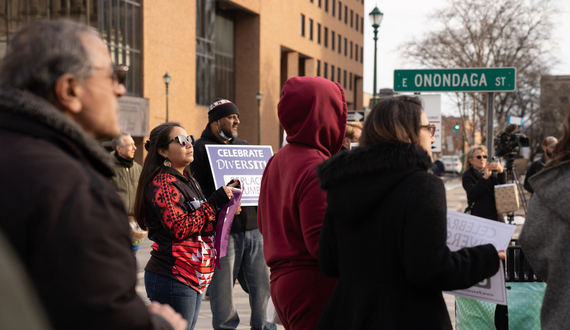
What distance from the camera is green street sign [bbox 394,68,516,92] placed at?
8.08 metres

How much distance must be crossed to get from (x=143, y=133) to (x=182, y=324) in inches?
1140

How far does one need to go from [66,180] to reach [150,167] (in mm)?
2529

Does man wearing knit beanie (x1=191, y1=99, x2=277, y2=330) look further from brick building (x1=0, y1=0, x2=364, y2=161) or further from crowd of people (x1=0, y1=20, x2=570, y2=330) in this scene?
brick building (x1=0, y1=0, x2=364, y2=161)

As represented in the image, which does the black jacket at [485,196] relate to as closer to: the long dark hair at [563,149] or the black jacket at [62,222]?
the long dark hair at [563,149]

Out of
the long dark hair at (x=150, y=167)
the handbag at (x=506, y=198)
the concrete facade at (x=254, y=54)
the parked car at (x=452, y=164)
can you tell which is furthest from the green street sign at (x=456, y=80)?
the parked car at (x=452, y=164)

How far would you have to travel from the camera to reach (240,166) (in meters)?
5.27

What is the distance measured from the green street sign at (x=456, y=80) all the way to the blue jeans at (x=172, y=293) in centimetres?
592

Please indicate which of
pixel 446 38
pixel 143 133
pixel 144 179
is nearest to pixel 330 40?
pixel 446 38

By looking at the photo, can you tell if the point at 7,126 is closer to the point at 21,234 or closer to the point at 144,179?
the point at 21,234

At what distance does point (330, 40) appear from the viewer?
58250mm

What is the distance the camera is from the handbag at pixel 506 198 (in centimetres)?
711

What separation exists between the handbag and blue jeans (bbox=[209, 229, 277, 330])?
3.66 m

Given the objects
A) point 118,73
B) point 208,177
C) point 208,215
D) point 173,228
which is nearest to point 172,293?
point 173,228

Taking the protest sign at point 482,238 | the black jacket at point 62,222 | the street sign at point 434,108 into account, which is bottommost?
the protest sign at point 482,238
